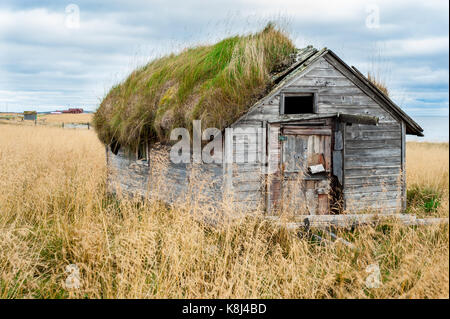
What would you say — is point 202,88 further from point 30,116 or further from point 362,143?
point 30,116

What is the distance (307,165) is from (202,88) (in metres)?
2.88

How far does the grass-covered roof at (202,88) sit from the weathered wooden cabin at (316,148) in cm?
34

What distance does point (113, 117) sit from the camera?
1006 cm

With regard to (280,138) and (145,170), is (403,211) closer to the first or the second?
(280,138)

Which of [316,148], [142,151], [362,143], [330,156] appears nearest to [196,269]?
[316,148]

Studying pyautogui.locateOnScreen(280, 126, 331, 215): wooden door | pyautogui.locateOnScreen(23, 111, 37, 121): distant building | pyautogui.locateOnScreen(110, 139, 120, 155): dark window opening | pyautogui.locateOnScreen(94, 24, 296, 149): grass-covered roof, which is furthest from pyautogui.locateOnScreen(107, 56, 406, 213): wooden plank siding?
pyautogui.locateOnScreen(23, 111, 37, 121): distant building

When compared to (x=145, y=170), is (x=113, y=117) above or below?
above

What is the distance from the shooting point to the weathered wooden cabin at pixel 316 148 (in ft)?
24.3

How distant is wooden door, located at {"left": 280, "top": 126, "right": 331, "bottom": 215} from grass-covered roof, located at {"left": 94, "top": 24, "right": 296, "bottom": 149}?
126cm

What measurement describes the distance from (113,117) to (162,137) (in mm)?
2411

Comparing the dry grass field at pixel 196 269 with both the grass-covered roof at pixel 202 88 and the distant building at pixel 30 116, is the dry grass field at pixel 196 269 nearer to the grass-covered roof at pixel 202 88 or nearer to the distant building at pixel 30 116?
the grass-covered roof at pixel 202 88

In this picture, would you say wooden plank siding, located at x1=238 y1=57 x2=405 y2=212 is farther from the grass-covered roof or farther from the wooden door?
the grass-covered roof

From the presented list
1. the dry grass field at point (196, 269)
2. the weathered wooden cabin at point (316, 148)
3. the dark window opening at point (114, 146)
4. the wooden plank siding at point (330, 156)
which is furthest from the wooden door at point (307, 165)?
the dark window opening at point (114, 146)
